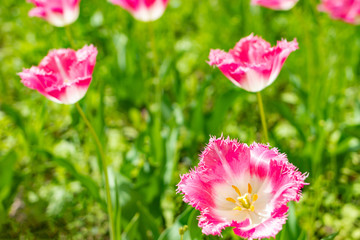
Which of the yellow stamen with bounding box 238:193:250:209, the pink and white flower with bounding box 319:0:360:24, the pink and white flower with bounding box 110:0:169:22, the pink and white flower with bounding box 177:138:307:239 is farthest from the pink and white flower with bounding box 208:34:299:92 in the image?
the pink and white flower with bounding box 319:0:360:24

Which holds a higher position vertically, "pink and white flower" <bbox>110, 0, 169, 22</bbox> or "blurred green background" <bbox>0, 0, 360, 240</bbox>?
"pink and white flower" <bbox>110, 0, 169, 22</bbox>

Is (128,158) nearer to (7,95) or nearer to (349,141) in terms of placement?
(349,141)

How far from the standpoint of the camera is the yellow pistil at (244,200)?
99 cm

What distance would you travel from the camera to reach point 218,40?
8.21 ft

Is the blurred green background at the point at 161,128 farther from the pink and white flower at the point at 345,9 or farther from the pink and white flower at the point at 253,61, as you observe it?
the pink and white flower at the point at 253,61

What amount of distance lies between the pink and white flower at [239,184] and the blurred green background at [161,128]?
0.44 ft

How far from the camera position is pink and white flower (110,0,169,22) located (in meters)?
1.71

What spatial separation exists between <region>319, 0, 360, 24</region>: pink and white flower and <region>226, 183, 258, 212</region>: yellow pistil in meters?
1.33

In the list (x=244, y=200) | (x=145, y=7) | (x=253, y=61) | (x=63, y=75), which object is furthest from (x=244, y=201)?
(x=145, y=7)

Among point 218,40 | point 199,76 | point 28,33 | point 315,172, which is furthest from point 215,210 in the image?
point 28,33

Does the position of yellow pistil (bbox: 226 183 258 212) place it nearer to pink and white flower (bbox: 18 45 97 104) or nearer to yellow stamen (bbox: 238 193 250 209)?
yellow stamen (bbox: 238 193 250 209)

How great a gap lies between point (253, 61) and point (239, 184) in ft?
1.13

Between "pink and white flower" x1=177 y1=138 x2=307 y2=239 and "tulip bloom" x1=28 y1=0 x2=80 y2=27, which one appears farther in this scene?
"tulip bloom" x1=28 y1=0 x2=80 y2=27

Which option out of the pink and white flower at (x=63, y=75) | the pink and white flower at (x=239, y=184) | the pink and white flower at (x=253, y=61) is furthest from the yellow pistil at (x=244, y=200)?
the pink and white flower at (x=63, y=75)
